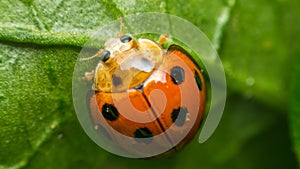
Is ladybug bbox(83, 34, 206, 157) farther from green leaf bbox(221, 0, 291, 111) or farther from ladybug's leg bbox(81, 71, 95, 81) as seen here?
green leaf bbox(221, 0, 291, 111)

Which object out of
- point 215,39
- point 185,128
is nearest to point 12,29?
point 185,128

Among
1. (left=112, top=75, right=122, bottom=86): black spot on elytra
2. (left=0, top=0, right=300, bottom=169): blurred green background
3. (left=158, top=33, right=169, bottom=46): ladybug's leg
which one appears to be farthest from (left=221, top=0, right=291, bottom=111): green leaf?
(left=112, top=75, right=122, bottom=86): black spot on elytra

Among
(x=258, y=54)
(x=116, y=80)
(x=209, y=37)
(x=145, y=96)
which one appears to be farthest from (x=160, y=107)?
(x=258, y=54)

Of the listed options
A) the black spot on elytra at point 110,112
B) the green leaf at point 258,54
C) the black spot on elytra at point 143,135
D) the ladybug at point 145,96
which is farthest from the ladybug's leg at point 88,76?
the green leaf at point 258,54

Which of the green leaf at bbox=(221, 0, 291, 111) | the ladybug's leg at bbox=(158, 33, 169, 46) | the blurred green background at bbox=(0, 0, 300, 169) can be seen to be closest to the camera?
the blurred green background at bbox=(0, 0, 300, 169)

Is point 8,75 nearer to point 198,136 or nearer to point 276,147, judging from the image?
point 198,136

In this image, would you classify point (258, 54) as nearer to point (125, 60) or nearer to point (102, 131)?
point (125, 60)

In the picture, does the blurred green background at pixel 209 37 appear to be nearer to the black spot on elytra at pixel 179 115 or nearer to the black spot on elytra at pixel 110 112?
the black spot on elytra at pixel 110 112
